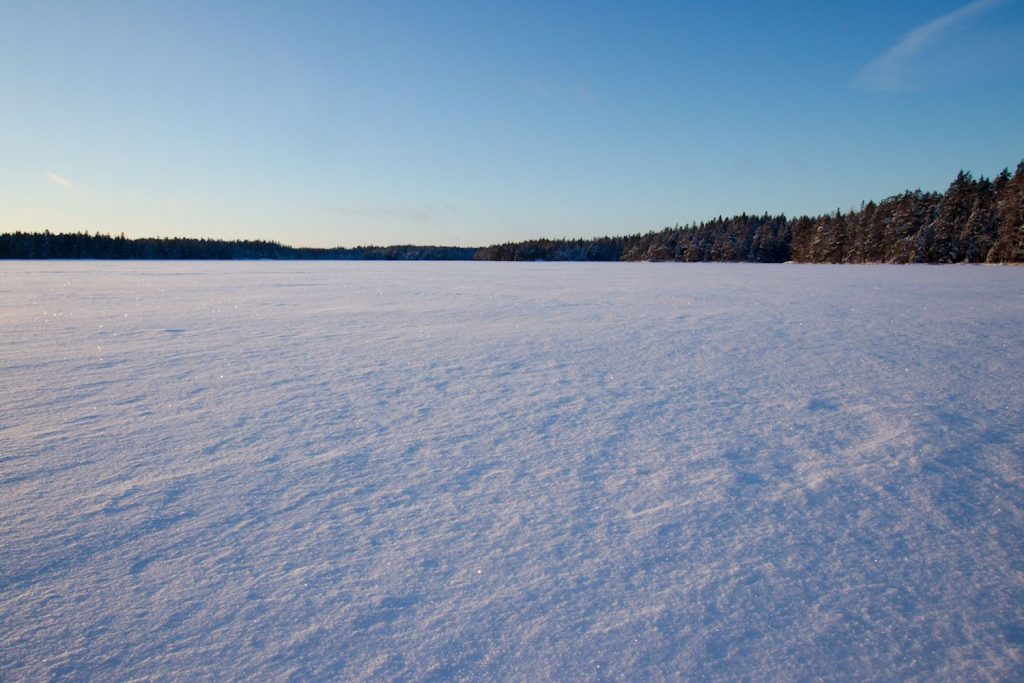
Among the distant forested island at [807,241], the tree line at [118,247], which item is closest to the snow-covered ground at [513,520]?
the distant forested island at [807,241]

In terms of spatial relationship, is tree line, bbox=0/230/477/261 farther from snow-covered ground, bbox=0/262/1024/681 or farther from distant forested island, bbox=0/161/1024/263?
snow-covered ground, bbox=0/262/1024/681

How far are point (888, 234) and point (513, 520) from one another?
225 ft

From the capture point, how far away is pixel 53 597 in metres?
2.06

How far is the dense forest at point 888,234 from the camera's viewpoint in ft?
141

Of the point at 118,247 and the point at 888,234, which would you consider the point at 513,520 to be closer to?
the point at 888,234

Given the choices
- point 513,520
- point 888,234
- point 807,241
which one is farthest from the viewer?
point 807,241

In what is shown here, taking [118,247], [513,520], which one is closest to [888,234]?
[513,520]

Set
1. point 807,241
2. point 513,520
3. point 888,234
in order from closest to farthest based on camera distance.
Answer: point 513,520 → point 888,234 → point 807,241

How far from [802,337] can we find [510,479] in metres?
6.37

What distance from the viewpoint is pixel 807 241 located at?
68625mm

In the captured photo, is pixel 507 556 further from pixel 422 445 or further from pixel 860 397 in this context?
pixel 860 397

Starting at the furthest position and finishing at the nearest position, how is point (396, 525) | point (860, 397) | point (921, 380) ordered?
point (921, 380) → point (860, 397) → point (396, 525)

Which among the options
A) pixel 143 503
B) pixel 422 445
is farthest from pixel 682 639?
pixel 143 503

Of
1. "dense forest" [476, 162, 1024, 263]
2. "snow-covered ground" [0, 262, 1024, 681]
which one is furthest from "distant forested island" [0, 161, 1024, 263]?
"snow-covered ground" [0, 262, 1024, 681]
